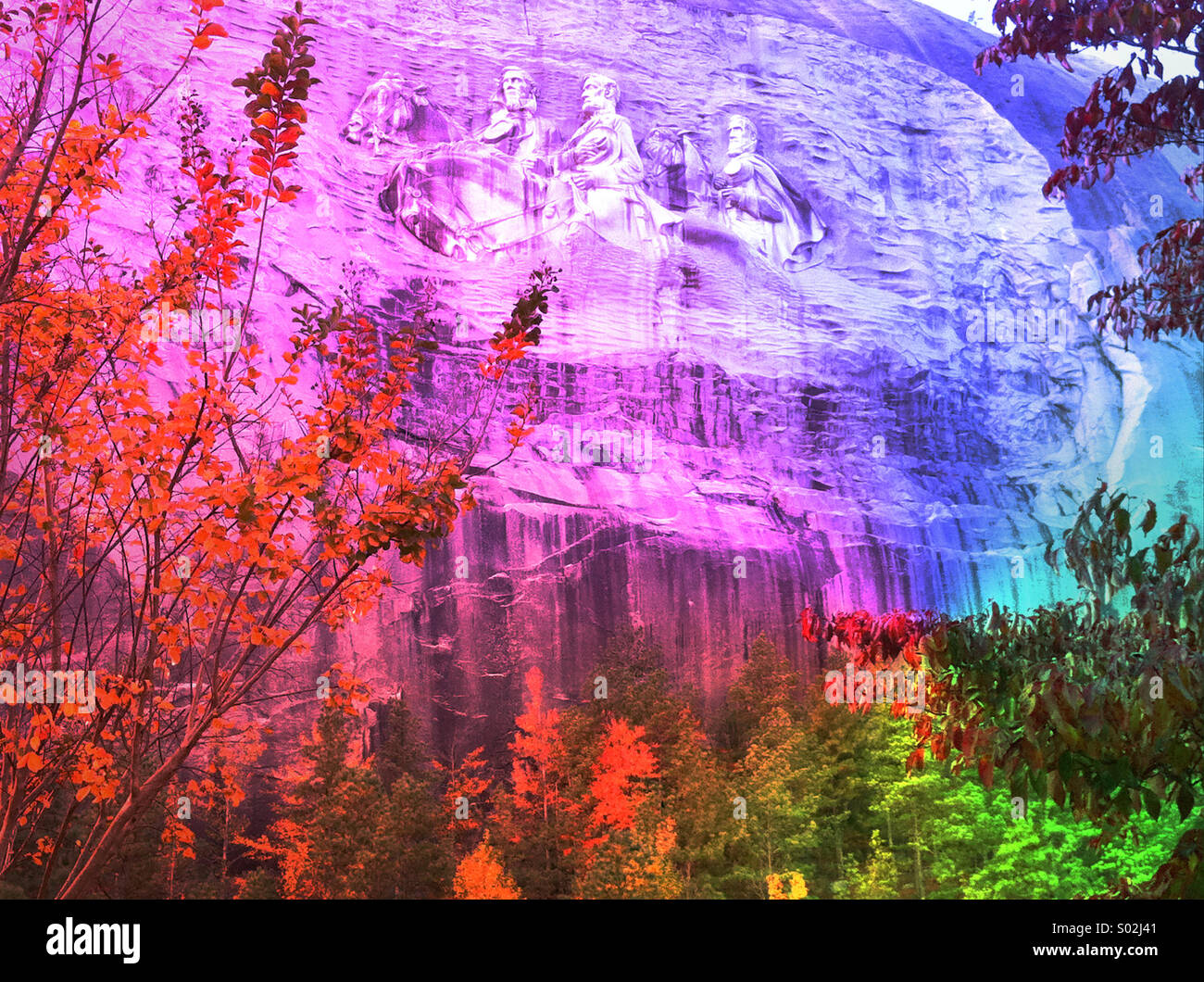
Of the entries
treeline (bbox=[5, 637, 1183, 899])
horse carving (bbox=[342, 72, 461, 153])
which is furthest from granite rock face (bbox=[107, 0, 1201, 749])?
treeline (bbox=[5, 637, 1183, 899])

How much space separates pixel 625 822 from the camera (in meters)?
5.84

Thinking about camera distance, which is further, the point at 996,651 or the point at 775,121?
the point at 775,121

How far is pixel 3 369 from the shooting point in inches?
85.8

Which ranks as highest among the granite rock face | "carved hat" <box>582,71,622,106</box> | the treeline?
"carved hat" <box>582,71,622,106</box>

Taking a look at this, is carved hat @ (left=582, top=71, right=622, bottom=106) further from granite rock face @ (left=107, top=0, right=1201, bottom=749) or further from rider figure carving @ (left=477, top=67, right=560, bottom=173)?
rider figure carving @ (left=477, top=67, right=560, bottom=173)

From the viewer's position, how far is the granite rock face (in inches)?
258

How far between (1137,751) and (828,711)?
4.11m

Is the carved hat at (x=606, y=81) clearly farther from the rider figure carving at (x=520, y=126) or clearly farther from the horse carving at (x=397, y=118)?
the horse carving at (x=397, y=118)

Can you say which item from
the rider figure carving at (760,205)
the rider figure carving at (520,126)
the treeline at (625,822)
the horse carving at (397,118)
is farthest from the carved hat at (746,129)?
the treeline at (625,822)

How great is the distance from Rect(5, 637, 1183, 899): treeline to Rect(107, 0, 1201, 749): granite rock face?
40 cm
